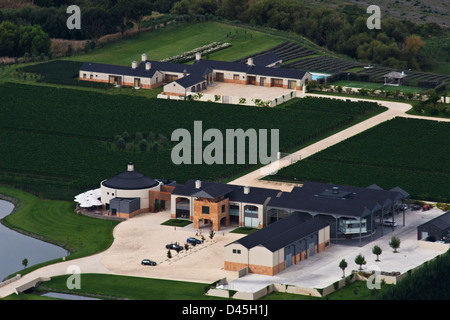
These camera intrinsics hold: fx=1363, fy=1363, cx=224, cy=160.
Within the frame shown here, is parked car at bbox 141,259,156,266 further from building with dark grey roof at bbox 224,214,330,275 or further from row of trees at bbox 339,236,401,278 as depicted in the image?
row of trees at bbox 339,236,401,278

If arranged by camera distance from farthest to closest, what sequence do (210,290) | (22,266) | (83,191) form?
(83,191) → (22,266) → (210,290)

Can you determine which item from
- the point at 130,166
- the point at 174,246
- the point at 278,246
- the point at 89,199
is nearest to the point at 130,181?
the point at 130,166

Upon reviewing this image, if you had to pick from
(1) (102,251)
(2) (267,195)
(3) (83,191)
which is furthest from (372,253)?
(3) (83,191)

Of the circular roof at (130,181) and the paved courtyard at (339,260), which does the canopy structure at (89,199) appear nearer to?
the circular roof at (130,181)

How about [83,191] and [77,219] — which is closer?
[77,219]

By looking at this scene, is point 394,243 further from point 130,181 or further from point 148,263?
point 130,181

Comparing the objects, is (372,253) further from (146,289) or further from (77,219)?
(77,219)

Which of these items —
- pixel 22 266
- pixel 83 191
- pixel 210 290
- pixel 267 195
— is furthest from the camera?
pixel 83 191
